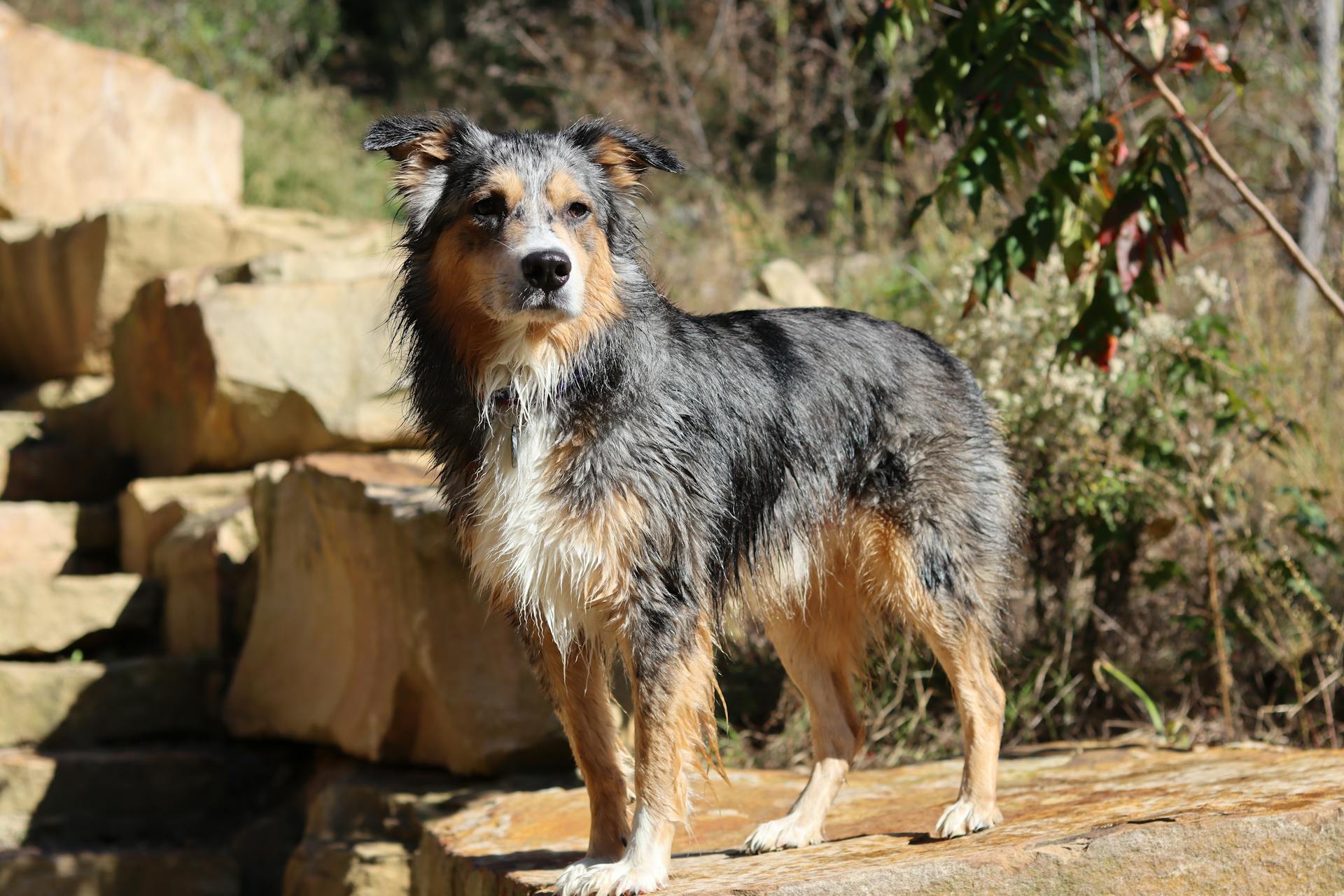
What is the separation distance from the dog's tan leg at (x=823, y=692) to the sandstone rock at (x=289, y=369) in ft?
8.93

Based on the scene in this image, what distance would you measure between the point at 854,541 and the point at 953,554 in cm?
31

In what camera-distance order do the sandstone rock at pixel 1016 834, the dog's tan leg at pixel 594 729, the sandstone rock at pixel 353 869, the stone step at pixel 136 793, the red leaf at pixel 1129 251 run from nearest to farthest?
the sandstone rock at pixel 1016 834 < the dog's tan leg at pixel 594 729 < the red leaf at pixel 1129 251 < the sandstone rock at pixel 353 869 < the stone step at pixel 136 793

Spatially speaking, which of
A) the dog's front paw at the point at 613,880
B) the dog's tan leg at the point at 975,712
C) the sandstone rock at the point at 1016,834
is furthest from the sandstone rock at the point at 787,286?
the dog's front paw at the point at 613,880

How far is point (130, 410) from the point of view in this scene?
770 centimetres

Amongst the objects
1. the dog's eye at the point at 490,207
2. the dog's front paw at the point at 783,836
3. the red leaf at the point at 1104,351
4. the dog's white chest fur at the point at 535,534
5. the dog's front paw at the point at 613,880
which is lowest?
the dog's front paw at the point at 783,836

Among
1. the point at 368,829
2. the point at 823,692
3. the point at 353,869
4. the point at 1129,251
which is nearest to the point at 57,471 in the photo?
the point at 368,829

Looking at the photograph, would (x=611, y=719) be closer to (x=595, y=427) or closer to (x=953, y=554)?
(x=595, y=427)

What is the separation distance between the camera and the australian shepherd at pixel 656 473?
337cm

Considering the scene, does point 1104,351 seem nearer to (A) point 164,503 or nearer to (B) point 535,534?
(B) point 535,534

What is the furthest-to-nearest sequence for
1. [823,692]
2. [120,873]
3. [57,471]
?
1. [57,471]
2. [120,873]
3. [823,692]

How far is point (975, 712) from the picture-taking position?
3852 millimetres

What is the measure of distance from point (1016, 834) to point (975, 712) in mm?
444

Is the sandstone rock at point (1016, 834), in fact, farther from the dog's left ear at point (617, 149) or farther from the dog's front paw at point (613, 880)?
the dog's left ear at point (617, 149)

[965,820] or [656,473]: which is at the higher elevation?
[656,473]
